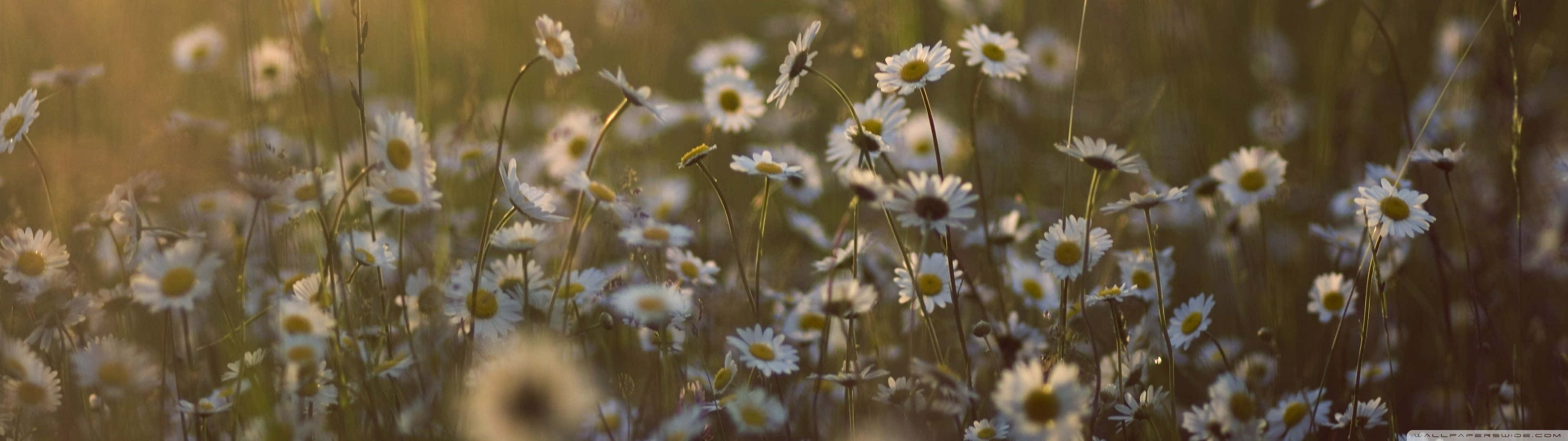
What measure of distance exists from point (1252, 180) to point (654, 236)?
2.79ft

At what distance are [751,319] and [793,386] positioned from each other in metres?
0.16

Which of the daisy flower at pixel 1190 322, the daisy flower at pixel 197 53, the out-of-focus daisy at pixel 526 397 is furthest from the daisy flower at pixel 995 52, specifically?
the daisy flower at pixel 197 53

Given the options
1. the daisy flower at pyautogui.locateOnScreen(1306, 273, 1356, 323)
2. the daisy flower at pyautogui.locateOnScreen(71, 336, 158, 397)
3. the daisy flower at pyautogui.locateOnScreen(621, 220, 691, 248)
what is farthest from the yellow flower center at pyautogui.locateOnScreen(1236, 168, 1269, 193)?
the daisy flower at pyautogui.locateOnScreen(71, 336, 158, 397)

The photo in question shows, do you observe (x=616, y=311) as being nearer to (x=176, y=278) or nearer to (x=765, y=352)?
(x=765, y=352)

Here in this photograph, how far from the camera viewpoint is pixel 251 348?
3.60 ft

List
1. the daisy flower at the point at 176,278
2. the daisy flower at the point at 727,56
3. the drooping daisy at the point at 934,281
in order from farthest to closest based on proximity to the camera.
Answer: the daisy flower at the point at 727,56 → the drooping daisy at the point at 934,281 → the daisy flower at the point at 176,278

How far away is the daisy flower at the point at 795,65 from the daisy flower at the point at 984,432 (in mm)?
392

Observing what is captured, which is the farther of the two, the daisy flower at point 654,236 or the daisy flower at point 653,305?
the daisy flower at point 654,236

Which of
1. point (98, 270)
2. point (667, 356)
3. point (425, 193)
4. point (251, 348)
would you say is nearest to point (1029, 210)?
point (667, 356)

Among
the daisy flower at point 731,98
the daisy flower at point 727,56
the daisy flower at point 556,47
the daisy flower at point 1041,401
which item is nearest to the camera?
the daisy flower at point 1041,401

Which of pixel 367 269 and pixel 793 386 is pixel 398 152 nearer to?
pixel 367 269

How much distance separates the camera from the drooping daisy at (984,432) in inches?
34.9

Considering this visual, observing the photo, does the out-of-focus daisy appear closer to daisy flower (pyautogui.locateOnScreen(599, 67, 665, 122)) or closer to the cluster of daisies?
the cluster of daisies

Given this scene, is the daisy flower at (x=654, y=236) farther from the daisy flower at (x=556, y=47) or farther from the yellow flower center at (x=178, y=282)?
the yellow flower center at (x=178, y=282)
